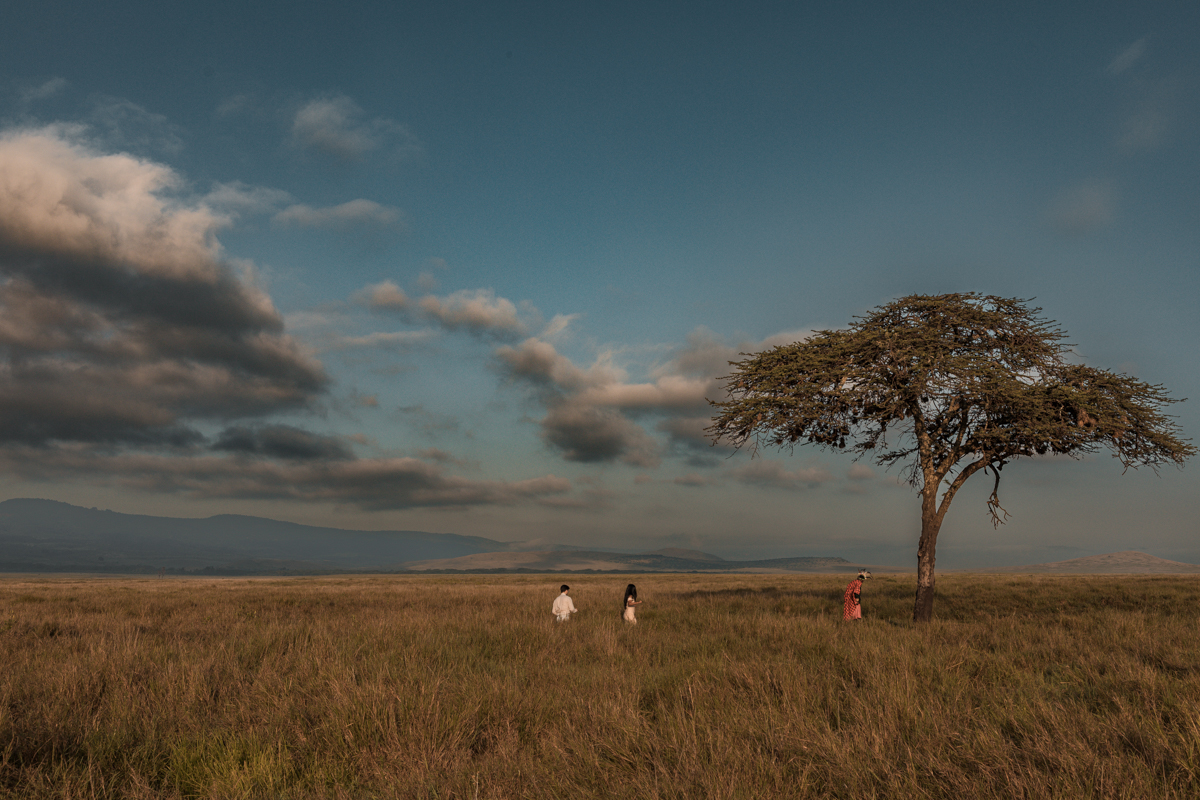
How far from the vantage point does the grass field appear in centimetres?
496

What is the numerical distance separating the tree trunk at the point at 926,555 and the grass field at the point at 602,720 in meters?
5.99

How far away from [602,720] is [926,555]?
1542 centimetres

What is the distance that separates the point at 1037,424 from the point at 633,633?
12.3m

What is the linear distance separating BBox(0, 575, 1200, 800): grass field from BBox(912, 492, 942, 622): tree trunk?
599cm

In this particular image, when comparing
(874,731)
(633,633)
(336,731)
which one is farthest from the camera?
(633,633)

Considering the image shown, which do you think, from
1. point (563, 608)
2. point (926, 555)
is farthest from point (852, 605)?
point (563, 608)

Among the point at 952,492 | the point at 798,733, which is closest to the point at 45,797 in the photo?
the point at 798,733

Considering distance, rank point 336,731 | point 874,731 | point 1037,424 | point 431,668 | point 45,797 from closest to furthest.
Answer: point 45,797 < point 874,731 < point 336,731 < point 431,668 < point 1037,424

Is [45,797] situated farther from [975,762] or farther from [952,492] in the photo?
[952,492]

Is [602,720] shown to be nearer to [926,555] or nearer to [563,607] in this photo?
[563,607]

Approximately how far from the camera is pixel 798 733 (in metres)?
5.98

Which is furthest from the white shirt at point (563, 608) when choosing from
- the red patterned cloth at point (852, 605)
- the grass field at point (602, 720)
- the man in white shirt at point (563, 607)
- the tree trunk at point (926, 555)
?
the tree trunk at point (926, 555)

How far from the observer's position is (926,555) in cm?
1862

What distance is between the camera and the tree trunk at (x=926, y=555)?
18.3 metres
